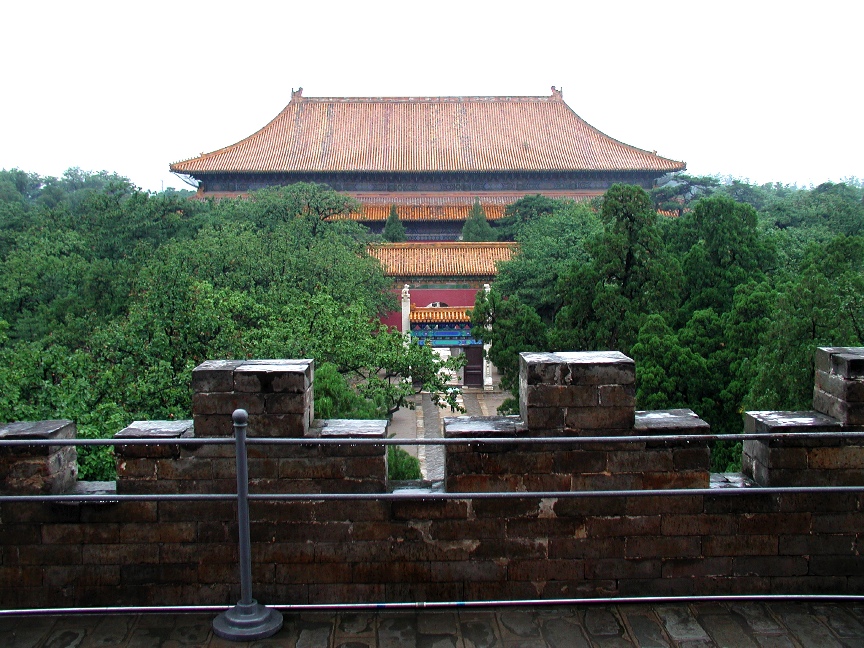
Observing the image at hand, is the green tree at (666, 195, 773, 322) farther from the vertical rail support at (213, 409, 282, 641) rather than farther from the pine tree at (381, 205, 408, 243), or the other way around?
the pine tree at (381, 205, 408, 243)

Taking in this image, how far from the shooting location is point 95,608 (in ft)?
12.4

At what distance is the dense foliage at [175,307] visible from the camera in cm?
1096

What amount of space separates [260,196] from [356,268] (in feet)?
24.1

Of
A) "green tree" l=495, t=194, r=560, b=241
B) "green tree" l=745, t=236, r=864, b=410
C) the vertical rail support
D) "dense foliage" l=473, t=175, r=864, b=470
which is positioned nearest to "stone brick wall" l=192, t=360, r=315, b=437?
the vertical rail support

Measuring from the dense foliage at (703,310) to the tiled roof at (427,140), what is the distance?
62.1 feet

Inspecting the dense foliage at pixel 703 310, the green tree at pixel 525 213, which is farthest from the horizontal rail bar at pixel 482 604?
the green tree at pixel 525 213

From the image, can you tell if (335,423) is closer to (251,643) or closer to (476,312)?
(251,643)

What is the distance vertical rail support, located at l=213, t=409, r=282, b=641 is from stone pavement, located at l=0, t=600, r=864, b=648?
4cm

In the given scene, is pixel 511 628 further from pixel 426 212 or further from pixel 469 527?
pixel 426 212

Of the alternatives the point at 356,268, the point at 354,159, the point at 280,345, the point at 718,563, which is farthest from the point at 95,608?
the point at 354,159

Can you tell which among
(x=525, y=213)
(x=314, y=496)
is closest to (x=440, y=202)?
(x=525, y=213)

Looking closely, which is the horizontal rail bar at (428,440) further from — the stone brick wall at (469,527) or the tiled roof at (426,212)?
the tiled roof at (426,212)

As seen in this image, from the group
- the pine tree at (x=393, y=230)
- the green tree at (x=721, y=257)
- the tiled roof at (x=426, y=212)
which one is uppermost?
the tiled roof at (x=426, y=212)

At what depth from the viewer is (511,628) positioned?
12.0ft
